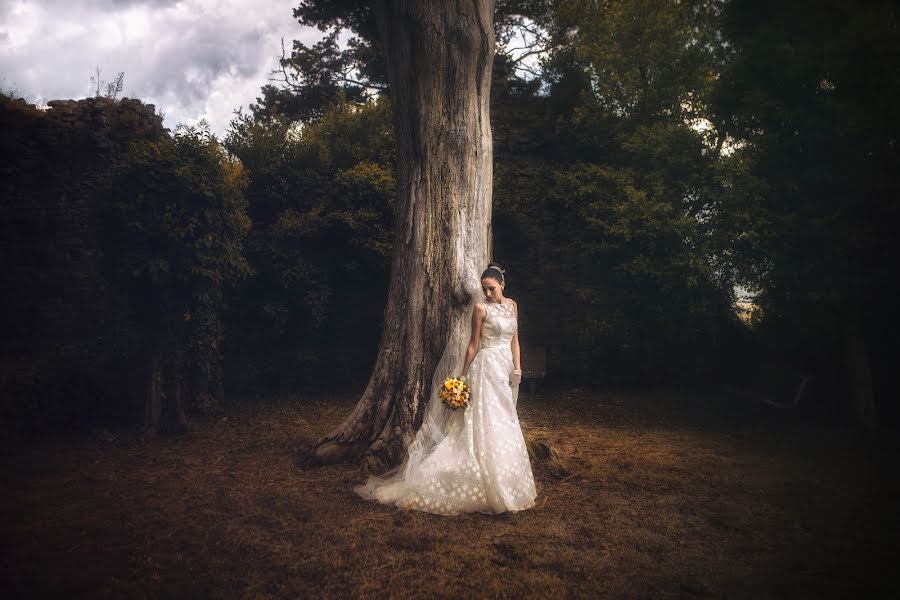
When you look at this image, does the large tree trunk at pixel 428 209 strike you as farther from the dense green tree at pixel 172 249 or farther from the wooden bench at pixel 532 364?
the wooden bench at pixel 532 364

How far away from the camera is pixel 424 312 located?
598cm

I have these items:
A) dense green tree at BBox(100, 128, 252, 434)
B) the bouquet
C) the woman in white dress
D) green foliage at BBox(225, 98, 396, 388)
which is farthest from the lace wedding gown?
green foliage at BBox(225, 98, 396, 388)

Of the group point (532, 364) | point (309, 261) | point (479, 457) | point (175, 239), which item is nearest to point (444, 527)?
point (479, 457)

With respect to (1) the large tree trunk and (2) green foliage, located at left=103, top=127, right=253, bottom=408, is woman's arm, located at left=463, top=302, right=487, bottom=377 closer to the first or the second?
(1) the large tree trunk

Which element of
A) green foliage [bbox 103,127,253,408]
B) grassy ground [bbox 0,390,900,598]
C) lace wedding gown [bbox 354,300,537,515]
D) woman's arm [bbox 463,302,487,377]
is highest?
green foliage [bbox 103,127,253,408]

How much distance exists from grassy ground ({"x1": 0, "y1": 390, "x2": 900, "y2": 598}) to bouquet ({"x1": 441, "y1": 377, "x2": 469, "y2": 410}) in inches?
38.5

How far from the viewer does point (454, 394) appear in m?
4.89

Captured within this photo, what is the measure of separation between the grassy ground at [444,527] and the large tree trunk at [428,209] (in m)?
0.89

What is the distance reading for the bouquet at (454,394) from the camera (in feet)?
16.0

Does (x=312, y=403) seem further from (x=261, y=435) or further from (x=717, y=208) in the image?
(x=717, y=208)

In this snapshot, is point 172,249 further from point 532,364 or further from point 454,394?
point 532,364

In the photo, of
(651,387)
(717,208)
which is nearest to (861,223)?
(717,208)

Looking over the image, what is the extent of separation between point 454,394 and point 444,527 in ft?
3.81

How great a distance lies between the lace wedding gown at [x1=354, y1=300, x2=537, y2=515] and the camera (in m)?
4.57
